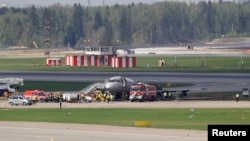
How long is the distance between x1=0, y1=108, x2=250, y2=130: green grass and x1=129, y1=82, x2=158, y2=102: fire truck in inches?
564

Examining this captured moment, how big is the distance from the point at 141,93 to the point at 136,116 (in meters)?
24.1

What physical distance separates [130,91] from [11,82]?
28460mm

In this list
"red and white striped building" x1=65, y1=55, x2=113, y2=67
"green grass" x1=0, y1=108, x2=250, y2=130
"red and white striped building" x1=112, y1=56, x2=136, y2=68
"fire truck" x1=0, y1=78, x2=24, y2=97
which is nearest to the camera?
"green grass" x1=0, y1=108, x2=250, y2=130

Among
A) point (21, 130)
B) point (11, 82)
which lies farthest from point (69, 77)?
point (21, 130)

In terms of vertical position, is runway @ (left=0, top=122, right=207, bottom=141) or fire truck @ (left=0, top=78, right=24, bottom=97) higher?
fire truck @ (left=0, top=78, right=24, bottom=97)

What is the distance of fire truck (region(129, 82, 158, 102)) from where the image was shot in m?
99.6

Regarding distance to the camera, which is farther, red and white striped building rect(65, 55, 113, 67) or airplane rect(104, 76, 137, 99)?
red and white striped building rect(65, 55, 113, 67)

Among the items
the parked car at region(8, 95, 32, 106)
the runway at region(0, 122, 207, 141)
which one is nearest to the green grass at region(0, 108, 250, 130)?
the runway at region(0, 122, 207, 141)

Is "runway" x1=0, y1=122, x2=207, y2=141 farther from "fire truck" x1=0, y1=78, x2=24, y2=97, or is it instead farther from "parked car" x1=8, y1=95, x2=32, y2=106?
"fire truck" x1=0, y1=78, x2=24, y2=97

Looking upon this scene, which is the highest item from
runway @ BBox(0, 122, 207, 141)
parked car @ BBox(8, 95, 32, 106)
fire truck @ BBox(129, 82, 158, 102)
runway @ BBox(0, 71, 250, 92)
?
runway @ BBox(0, 71, 250, 92)

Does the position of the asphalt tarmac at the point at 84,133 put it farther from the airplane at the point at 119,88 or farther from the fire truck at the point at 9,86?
the fire truck at the point at 9,86

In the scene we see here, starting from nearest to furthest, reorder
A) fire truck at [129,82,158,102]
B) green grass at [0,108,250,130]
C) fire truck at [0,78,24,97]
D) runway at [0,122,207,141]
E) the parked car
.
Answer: runway at [0,122,207,141], green grass at [0,108,250,130], the parked car, fire truck at [129,82,158,102], fire truck at [0,78,24,97]

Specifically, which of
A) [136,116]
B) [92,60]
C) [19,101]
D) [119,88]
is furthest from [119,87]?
[92,60]

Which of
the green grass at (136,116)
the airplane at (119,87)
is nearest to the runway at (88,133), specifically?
the green grass at (136,116)
